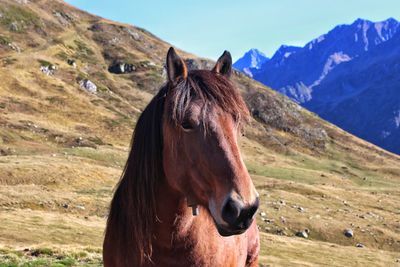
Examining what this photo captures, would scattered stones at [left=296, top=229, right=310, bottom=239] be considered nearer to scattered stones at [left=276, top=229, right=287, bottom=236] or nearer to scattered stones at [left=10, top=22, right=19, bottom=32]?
scattered stones at [left=276, top=229, right=287, bottom=236]

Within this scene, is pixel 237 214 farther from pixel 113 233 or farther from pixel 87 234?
pixel 87 234

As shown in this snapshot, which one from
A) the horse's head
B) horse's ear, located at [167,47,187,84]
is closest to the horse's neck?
the horse's head

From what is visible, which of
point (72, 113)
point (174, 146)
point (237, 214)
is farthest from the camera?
point (72, 113)

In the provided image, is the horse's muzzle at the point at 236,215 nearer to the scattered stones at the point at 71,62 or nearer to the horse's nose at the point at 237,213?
the horse's nose at the point at 237,213

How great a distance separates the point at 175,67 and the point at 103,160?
68.6 meters

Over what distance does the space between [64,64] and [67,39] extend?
31567mm

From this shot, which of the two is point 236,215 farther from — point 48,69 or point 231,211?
point 48,69

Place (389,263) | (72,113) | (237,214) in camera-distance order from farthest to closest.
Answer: (72,113), (389,263), (237,214)

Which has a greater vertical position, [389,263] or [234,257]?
[234,257]

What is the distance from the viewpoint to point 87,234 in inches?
1267

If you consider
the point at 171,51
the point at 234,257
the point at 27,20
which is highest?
the point at 27,20

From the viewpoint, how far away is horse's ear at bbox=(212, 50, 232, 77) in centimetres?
564

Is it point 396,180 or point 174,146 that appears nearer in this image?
point 174,146

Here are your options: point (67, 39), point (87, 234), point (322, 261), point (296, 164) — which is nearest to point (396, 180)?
point (296, 164)
